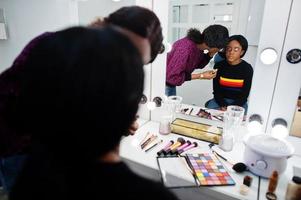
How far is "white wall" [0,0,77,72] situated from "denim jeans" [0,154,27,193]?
1.01 metres

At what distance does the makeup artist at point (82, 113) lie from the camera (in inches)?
11.9

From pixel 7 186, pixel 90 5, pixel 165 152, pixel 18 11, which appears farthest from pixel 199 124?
pixel 18 11

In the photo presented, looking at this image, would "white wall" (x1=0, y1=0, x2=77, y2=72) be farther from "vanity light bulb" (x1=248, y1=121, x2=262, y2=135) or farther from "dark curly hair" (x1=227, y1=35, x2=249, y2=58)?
"vanity light bulb" (x1=248, y1=121, x2=262, y2=135)

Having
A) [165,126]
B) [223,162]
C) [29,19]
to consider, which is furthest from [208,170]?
[29,19]

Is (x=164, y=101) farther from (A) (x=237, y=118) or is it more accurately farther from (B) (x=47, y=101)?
(B) (x=47, y=101)

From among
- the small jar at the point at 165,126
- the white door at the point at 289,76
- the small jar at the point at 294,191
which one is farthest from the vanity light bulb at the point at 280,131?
the small jar at the point at 165,126

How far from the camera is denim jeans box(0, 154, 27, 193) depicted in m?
0.77

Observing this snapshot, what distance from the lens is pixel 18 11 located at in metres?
1.64

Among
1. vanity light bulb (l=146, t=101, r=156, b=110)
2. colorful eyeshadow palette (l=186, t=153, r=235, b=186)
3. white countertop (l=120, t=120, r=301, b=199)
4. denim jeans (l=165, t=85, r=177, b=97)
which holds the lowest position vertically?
white countertop (l=120, t=120, r=301, b=199)

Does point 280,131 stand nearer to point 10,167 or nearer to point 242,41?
point 242,41

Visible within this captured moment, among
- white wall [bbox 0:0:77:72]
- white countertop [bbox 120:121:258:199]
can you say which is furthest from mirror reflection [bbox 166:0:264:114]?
white wall [bbox 0:0:77:72]

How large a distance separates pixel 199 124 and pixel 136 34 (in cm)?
70

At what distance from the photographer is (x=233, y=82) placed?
3.58 feet

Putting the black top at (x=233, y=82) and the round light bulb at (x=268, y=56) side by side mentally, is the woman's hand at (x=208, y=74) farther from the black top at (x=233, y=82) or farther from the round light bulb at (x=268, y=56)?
the round light bulb at (x=268, y=56)
